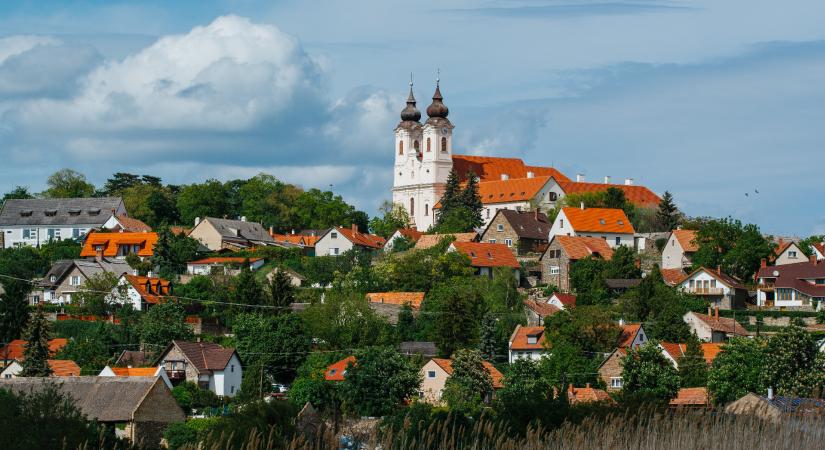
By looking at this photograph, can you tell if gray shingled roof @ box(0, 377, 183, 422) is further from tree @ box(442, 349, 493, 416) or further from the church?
the church

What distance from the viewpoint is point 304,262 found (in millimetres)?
84125

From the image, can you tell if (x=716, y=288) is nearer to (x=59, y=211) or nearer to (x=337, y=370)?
(x=337, y=370)

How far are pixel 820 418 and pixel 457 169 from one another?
9692cm

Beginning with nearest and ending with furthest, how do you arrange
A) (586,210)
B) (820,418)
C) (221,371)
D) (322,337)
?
(820,418), (221,371), (322,337), (586,210)

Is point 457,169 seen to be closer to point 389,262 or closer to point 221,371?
point 389,262

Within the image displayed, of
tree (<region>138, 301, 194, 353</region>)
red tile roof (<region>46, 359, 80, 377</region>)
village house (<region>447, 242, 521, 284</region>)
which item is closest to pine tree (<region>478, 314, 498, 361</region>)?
tree (<region>138, 301, 194, 353</region>)

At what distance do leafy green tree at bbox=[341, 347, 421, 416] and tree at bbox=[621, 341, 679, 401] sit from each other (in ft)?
26.7

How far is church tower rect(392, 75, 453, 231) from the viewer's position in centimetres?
11412

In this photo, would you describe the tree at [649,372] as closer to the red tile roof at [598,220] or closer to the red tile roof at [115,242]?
the red tile roof at [598,220]

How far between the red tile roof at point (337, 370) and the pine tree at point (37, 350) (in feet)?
36.4

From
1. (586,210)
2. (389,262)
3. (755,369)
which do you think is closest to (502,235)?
(586,210)

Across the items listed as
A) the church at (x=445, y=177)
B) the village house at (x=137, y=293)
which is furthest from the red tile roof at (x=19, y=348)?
the church at (x=445, y=177)

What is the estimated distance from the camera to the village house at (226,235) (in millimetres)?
94200

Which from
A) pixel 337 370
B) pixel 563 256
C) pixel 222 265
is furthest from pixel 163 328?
pixel 563 256
